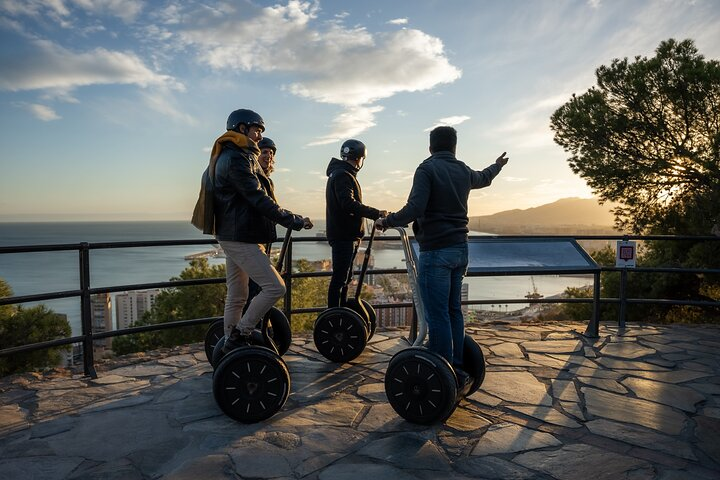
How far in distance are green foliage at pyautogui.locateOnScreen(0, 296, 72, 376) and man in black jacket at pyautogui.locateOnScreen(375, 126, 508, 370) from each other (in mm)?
26400

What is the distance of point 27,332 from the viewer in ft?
82.2

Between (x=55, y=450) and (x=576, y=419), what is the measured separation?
3.33 m

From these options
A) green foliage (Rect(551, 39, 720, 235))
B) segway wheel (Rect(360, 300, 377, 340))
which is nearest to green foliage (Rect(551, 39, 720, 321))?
green foliage (Rect(551, 39, 720, 235))

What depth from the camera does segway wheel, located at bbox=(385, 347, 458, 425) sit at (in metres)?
3.11

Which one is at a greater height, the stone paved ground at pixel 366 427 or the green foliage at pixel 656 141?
the green foliage at pixel 656 141

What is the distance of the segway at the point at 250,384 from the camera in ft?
10.7

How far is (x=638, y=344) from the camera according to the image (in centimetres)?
564

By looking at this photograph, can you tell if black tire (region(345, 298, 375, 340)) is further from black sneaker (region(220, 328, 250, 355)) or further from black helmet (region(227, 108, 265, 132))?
black helmet (region(227, 108, 265, 132))

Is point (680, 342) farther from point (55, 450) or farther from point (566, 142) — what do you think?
point (566, 142)

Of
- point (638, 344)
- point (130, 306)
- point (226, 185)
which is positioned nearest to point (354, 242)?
point (226, 185)

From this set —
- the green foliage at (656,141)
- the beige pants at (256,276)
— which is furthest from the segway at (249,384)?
the green foliage at (656,141)

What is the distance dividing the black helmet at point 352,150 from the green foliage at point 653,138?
9720 mm

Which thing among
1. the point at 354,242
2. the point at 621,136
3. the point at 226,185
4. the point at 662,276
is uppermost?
the point at 621,136

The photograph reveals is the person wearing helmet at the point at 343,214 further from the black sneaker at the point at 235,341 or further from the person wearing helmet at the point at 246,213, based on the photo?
the black sneaker at the point at 235,341
